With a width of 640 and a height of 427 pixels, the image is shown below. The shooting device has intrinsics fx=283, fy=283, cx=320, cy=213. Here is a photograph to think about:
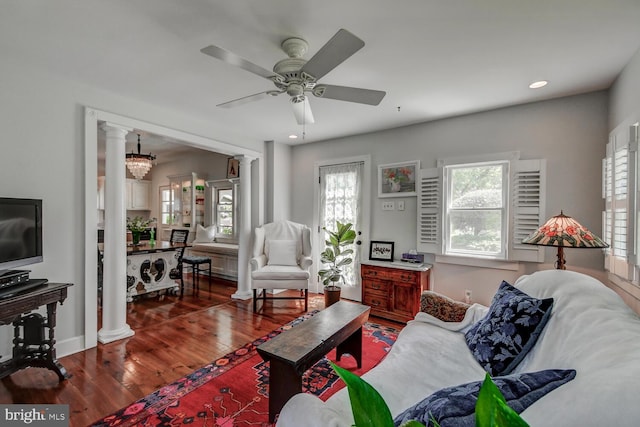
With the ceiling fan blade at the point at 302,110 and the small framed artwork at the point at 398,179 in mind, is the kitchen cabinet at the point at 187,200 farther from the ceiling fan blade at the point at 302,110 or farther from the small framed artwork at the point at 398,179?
the ceiling fan blade at the point at 302,110

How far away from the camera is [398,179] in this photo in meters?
3.91

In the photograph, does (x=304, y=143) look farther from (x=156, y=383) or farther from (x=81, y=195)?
(x=156, y=383)

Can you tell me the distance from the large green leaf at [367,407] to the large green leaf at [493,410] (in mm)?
150

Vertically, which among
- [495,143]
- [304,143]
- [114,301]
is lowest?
[114,301]

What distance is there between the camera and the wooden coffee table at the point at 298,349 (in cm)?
165

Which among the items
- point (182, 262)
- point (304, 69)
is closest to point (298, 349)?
point (304, 69)

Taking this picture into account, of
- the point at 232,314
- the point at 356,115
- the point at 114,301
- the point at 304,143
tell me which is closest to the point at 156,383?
the point at 114,301

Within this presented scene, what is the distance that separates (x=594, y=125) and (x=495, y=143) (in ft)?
2.70

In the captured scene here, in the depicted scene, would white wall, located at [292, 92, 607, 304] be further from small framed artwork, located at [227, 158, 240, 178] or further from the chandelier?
the chandelier

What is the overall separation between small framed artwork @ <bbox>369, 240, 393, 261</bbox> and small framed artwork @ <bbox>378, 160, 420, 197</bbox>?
69 centimetres

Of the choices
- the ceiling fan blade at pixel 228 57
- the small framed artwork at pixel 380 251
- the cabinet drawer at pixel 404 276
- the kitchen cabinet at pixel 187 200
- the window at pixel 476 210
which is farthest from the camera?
the kitchen cabinet at pixel 187 200

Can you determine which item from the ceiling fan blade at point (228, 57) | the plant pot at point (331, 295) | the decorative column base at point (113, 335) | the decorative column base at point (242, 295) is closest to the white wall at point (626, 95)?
the ceiling fan blade at point (228, 57)

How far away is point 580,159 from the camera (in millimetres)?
2814

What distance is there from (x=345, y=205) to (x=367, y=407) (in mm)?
3947
